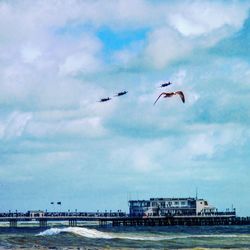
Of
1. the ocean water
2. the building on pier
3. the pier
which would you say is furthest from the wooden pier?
the ocean water

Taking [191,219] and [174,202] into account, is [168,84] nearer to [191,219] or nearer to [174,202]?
[191,219]

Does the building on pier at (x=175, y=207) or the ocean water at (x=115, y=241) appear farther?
the building on pier at (x=175, y=207)

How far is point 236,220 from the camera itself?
529 feet

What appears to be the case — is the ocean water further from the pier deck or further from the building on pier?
the building on pier

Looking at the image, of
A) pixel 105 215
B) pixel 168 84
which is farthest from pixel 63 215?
pixel 168 84

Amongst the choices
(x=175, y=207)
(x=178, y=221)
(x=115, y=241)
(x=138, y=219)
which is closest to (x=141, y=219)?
(x=138, y=219)

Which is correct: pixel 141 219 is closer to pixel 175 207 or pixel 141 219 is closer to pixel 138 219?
pixel 138 219

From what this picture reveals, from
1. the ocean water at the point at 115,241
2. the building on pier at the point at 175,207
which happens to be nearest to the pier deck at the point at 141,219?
the building on pier at the point at 175,207

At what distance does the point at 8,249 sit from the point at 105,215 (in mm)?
126273

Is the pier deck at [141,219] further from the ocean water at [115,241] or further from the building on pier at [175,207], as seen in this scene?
the ocean water at [115,241]

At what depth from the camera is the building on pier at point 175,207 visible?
7156 inches

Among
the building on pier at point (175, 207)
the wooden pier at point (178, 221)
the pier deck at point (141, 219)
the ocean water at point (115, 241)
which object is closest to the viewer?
the ocean water at point (115, 241)

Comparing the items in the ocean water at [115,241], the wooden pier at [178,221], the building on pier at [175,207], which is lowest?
the ocean water at [115,241]

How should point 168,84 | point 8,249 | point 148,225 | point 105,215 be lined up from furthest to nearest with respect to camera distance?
point 105,215 → point 148,225 → point 8,249 → point 168,84
